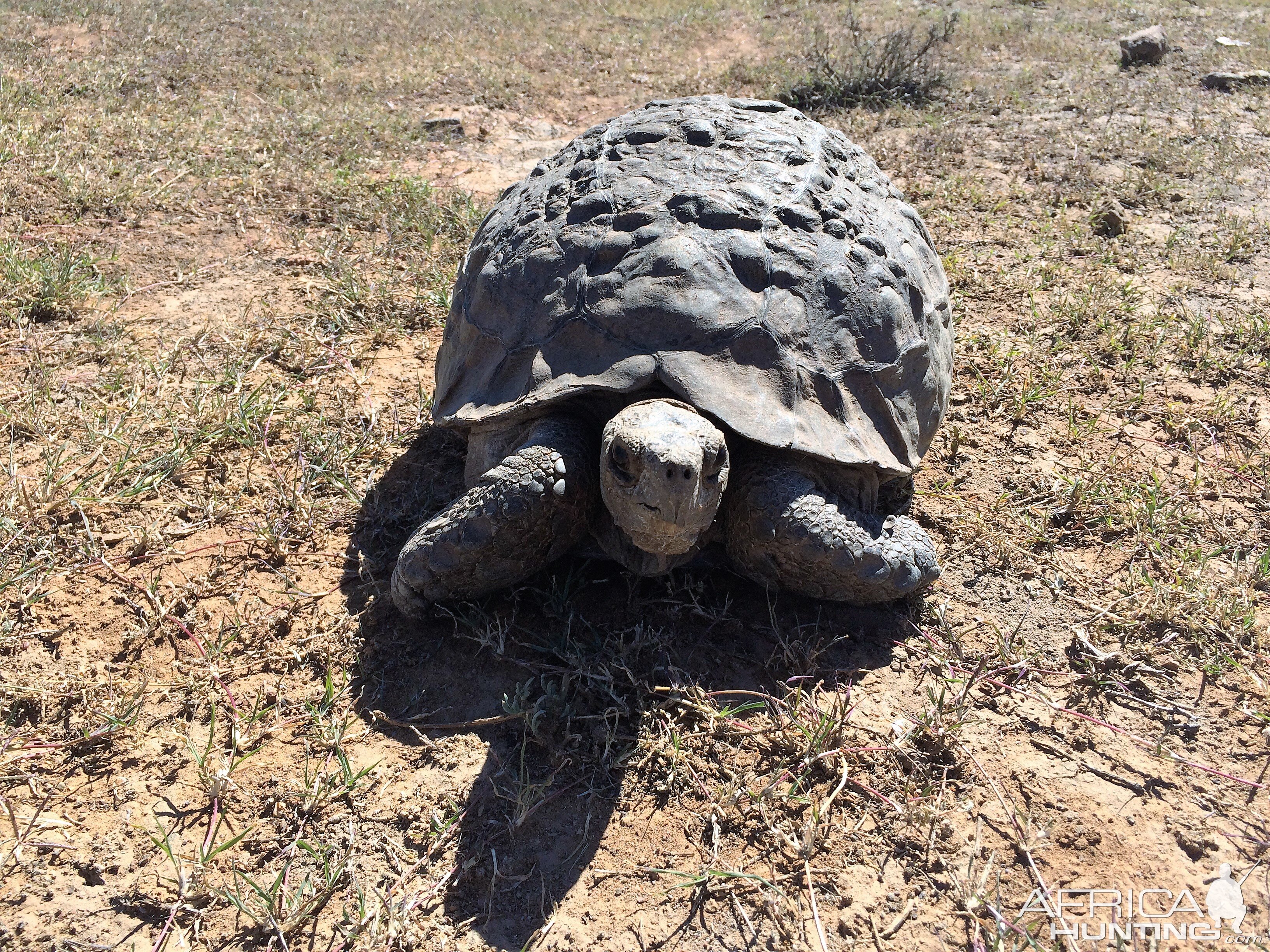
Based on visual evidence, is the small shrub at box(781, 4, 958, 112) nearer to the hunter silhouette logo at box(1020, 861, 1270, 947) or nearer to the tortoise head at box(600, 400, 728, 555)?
the tortoise head at box(600, 400, 728, 555)

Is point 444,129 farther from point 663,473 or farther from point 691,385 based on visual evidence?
point 663,473

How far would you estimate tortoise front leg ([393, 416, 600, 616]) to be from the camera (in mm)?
2584

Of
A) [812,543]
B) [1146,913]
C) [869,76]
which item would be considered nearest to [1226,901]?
[1146,913]

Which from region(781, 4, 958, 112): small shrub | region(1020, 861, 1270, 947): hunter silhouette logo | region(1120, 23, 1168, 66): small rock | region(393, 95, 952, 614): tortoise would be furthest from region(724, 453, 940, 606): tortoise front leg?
region(1120, 23, 1168, 66): small rock

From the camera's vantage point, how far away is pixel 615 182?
303cm

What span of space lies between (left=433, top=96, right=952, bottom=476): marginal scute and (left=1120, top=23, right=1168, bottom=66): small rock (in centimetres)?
616

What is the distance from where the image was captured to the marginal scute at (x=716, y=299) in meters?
2.61

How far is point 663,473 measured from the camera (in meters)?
2.26

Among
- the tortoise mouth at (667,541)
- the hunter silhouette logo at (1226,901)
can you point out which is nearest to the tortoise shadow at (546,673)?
the tortoise mouth at (667,541)

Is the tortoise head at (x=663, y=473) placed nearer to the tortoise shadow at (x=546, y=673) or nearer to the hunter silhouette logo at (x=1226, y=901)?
the tortoise shadow at (x=546, y=673)

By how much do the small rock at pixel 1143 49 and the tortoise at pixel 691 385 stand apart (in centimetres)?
639

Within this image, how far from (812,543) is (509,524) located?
34.5 inches

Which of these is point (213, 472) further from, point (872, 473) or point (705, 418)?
point (872, 473)

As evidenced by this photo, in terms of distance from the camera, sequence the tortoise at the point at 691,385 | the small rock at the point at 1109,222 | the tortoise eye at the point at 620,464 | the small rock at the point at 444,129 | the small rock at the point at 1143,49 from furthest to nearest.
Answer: the small rock at the point at 1143,49, the small rock at the point at 444,129, the small rock at the point at 1109,222, the tortoise at the point at 691,385, the tortoise eye at the point at 620,464
